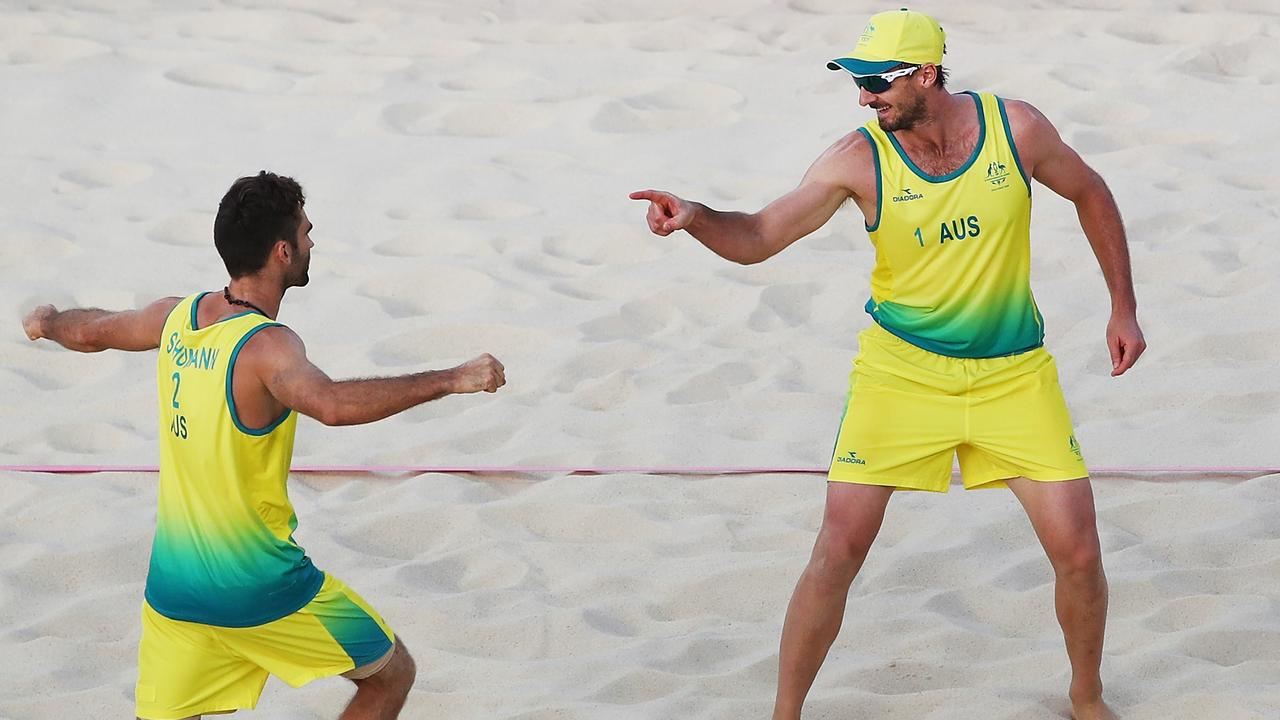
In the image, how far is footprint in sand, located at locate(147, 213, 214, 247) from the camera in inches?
284

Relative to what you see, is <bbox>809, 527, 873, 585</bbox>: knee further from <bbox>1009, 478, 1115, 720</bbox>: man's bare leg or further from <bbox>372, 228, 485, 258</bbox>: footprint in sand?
<bbox>372, 228, 485, 258</bbox>: footprint in sand

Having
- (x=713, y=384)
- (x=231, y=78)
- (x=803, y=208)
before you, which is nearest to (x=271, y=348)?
(x=803, y=208)

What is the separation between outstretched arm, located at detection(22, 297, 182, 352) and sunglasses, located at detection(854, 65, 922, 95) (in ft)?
5.28

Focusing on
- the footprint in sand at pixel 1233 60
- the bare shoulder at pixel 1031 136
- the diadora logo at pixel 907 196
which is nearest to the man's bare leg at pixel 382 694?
the diadora logo at pixel 907 196

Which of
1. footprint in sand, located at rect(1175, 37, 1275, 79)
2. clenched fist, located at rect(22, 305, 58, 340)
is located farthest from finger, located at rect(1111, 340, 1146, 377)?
footprint in sand, located at rect(1175, 37, 1275, 79)

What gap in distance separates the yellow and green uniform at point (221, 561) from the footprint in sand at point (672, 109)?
520 cm

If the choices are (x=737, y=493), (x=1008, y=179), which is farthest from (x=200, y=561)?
(x=737, y=493)

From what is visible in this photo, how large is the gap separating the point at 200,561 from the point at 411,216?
4.34m

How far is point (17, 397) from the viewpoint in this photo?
5.98 meters

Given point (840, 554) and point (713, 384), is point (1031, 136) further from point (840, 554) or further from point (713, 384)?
point (713, 384)

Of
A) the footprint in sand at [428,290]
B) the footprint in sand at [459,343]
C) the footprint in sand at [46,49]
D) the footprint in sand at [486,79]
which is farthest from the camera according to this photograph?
the footprint in sand at [46,49]

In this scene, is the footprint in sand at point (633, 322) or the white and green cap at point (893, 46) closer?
the white and green cap at point (893, 46)

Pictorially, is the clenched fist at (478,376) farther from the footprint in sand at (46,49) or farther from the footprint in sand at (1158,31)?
the footprint in sand at (1158,31)

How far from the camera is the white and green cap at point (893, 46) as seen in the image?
3.70 m
